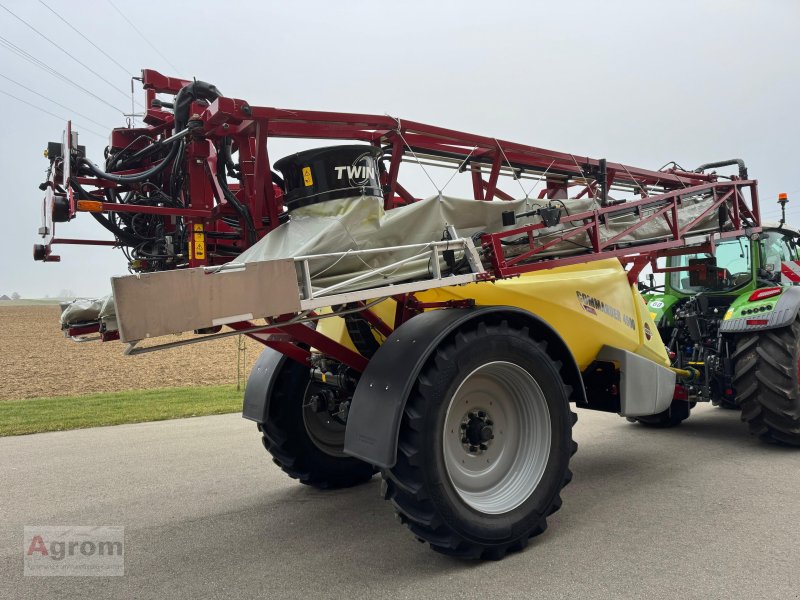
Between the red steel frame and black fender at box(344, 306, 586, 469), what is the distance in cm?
46

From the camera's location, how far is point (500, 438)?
3.90 m

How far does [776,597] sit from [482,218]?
262cm

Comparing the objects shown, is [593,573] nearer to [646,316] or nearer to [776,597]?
[776,597]

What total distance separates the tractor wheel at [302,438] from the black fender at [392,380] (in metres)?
1.49

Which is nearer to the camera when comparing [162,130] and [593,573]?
[593,573]

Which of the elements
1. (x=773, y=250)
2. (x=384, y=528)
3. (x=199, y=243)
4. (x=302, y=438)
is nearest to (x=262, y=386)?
(x=302, y=438)

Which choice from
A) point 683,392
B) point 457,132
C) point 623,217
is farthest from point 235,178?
point 683,392

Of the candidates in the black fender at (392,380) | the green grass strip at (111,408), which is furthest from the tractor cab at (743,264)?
the green grass strip at (111,408)

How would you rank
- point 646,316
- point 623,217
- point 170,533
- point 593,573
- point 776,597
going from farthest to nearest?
point 646,316 < point 623,217 < point 170,533 < point 593,573 < point 776,597

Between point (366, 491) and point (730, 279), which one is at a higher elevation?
point (730, 279)

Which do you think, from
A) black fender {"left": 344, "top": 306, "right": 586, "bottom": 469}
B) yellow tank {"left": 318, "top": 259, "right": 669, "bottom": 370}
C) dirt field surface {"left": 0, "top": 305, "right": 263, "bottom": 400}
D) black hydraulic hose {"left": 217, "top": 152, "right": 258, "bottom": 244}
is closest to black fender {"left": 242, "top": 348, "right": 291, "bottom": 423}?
yellow tank {"left": 318, "top": 259, "right": 669, "bottom": 370}

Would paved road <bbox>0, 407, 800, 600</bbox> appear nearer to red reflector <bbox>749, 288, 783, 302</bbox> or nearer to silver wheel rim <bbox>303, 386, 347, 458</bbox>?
silver wheel rim <bbox>303, 386, 347, 458</bbox>

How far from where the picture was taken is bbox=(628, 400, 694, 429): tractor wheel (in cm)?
674

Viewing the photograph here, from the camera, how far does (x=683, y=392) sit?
5969mm
